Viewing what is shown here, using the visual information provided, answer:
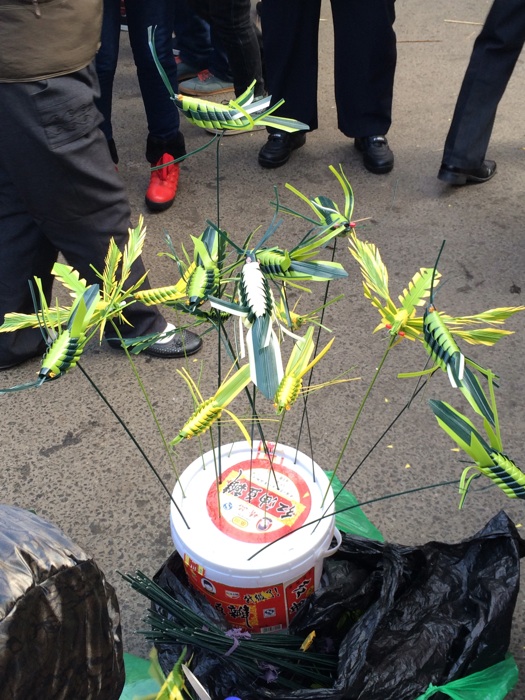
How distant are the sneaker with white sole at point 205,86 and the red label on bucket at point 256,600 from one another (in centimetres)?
307

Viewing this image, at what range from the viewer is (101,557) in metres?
1.75

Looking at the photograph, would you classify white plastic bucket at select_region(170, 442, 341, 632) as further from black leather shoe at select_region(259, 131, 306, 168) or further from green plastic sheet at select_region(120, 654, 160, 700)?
black leather shoe at select_region(259, 131, 306, 168)

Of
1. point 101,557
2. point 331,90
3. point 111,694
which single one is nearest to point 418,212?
point 331,90

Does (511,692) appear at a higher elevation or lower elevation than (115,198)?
lower

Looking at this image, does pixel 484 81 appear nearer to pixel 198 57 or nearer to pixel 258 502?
pixel 198 57

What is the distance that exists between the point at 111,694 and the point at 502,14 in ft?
8.42

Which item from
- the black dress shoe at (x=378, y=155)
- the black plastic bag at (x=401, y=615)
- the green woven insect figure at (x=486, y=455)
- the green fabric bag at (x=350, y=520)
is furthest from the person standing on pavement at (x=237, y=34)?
the green woven insect figure at (x=486, y=455)

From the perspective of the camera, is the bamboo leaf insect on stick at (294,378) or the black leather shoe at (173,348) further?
the black leather shoe at (173,348)

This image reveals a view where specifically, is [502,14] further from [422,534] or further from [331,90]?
[422,534]

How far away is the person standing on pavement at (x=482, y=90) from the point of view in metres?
2.60

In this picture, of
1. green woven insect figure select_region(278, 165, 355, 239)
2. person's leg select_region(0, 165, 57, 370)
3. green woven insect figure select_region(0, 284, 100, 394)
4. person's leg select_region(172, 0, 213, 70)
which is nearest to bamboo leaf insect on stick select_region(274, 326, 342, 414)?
green woven insect figure select_region(278, 165, 355, 239)

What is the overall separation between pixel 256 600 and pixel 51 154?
3.87 feet

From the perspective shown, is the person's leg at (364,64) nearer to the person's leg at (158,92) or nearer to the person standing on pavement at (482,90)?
the person standing on pavement at (482,90)

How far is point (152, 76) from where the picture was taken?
2.80 m
